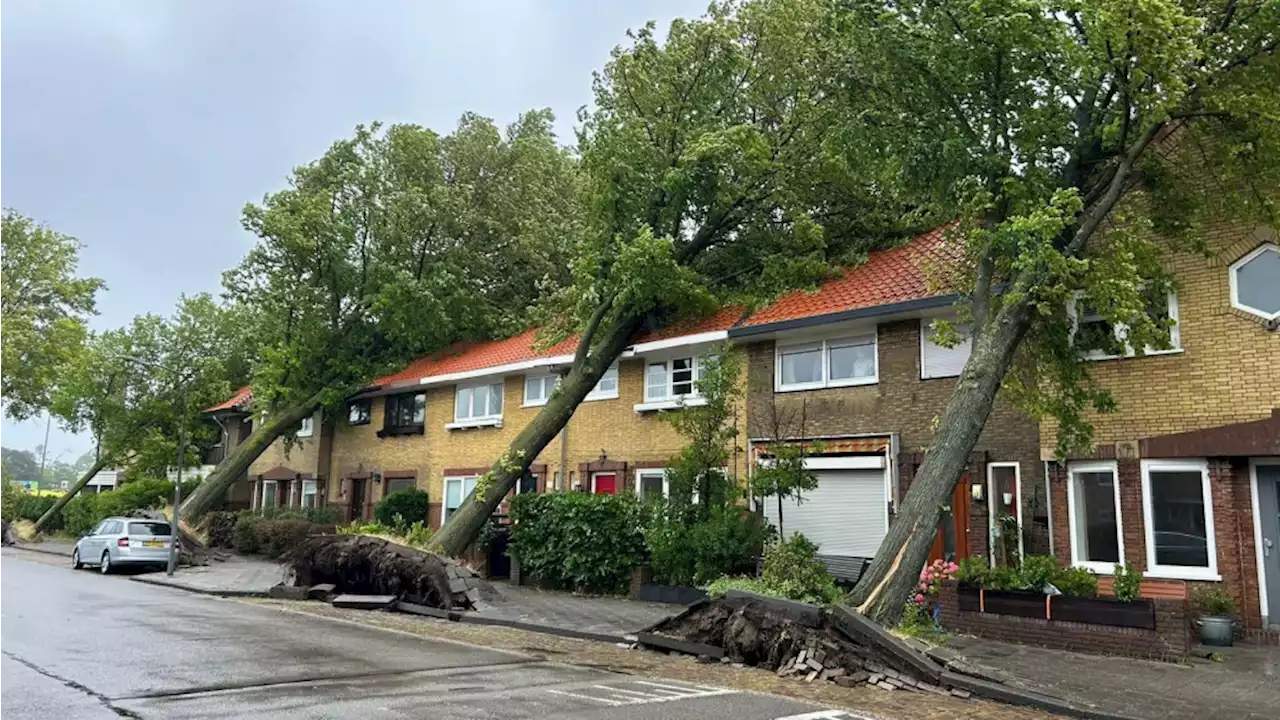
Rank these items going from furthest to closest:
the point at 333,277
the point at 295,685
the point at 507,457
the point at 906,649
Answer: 1. the point at 333,277
2. the point at 507,457
3. the point at 906,649
4. the point at 295,685

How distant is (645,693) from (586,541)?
31.1ft

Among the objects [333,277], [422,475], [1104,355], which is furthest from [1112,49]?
[333,277]

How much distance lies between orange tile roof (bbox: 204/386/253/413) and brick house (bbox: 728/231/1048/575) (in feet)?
84.5

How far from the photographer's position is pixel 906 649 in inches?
404

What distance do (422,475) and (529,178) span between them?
10.6 meters

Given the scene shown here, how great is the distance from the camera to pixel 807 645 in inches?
422

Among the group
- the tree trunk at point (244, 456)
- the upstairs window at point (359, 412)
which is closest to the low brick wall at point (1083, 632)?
the upstairs window at point (359, 412)

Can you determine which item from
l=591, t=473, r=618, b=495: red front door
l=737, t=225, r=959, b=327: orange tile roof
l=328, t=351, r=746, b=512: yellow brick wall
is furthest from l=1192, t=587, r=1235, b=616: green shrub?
l=591, t=473, r=618, b=495: red front door

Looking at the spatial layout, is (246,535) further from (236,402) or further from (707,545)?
(707,545)

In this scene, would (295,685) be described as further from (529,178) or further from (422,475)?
(529,178)

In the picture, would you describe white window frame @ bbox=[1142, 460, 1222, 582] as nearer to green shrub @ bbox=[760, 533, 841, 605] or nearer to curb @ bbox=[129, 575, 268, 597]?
green shrub @ bbox=[760, 533, 841, 605]

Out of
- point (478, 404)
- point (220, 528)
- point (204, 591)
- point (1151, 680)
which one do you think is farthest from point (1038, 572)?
point (220, 528)

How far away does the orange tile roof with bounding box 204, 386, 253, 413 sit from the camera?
37.3 m

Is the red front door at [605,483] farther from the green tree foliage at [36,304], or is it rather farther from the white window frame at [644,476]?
the green tree foliage at [36,304]
